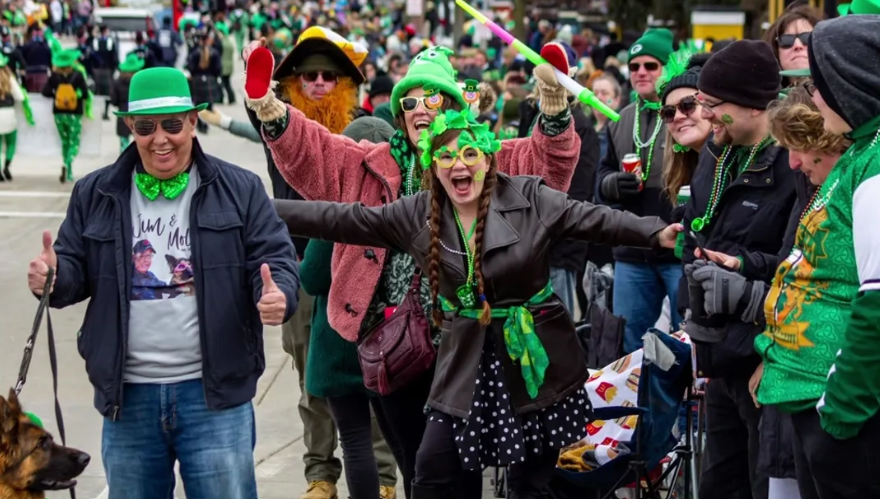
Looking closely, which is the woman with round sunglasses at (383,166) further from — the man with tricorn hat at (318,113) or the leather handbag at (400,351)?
the man with tricorn hat at (318,113)

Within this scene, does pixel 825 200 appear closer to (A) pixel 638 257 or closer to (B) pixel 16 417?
(B) pixel 16 417

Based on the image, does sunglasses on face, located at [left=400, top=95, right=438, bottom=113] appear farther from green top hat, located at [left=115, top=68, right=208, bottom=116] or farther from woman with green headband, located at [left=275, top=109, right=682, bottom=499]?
green top hat, located at [left=115, top=68, right=208, bottom=116]

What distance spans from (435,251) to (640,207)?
239 cm

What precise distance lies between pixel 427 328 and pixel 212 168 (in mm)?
1043

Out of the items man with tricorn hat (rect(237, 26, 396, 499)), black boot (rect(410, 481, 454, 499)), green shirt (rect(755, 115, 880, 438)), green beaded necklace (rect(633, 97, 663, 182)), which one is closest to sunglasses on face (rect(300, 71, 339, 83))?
man with tricorn hat (rect(237, 26, 396, 499))

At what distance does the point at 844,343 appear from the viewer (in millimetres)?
3508

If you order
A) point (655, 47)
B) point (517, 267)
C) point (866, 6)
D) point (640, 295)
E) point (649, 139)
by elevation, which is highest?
point (866, 6)

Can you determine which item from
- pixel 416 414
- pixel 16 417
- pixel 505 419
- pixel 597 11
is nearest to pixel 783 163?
pixel 505 419

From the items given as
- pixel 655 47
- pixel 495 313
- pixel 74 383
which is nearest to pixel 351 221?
pixel 495 313

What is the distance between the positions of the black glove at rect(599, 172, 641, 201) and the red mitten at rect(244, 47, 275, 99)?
218 cm

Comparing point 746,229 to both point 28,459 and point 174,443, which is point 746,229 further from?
point 28,459

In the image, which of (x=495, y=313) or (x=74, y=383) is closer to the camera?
(x=495, y=313)

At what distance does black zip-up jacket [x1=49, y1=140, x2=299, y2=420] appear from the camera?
4.42 meters

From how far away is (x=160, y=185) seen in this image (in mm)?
4555
